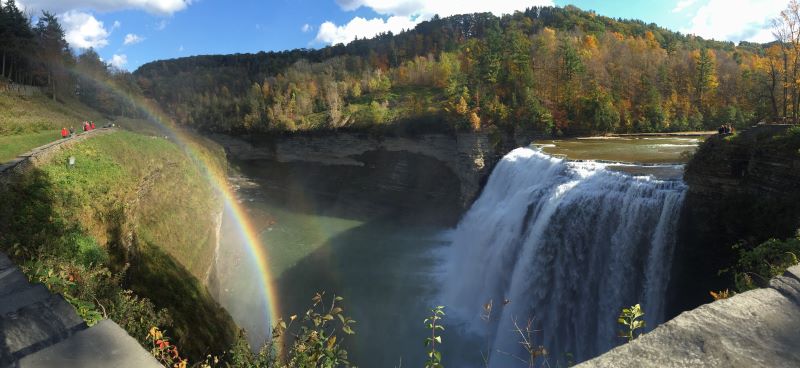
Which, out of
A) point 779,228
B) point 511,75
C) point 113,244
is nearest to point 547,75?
point 511,75

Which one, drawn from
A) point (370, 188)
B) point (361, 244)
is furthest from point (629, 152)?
point (370, 188)

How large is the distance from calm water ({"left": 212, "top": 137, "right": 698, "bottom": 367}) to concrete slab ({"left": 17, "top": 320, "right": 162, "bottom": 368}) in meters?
11.7

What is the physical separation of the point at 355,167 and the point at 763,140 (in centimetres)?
3782

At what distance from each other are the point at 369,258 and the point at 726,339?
1063 inches

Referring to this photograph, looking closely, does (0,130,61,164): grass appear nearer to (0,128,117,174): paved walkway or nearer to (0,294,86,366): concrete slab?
(0,128,117,174): paved walkway

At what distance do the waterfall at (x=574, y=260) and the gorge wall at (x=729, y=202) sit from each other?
0.48 m

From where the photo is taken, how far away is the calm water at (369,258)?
18.4 m

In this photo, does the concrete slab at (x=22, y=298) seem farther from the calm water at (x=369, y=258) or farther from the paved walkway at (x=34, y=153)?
the paved walkway at (x=34, y=153)

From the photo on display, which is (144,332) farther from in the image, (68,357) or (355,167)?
(355,167)

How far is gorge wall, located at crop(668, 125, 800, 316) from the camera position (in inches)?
→ 419

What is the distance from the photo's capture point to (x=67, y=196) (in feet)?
43.0

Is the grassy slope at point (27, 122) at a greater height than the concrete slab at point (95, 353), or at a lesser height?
greater

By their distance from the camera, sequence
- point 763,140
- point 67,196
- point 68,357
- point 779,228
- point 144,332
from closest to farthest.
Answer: point 68,357 → point 144,332 → point 779,228 → point 763,140 → point 67,196

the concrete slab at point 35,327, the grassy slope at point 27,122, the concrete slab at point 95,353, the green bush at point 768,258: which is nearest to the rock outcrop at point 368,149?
the grassy slope at point 27,122
